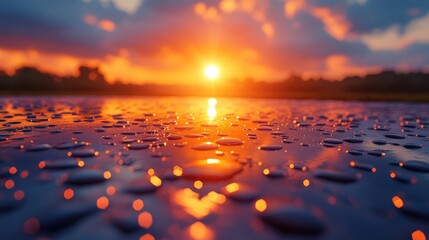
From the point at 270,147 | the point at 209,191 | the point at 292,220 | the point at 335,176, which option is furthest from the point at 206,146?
the point at 292,220

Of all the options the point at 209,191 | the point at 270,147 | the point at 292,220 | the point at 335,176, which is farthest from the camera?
the point at 270,147

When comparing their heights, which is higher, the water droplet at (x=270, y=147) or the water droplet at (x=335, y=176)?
the water droplet at (x=335, y=176)

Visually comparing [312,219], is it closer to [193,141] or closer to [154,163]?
[154,163]

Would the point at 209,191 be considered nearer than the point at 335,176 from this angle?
Yes

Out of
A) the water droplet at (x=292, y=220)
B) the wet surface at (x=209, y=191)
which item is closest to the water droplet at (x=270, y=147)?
the wet surface at (x=209, y=191)

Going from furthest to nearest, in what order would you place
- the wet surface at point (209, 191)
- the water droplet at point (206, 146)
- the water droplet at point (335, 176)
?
the water droplet at point (206, 146) < the water droplet at point (335, 176) < the wet surface at point (209, 191)

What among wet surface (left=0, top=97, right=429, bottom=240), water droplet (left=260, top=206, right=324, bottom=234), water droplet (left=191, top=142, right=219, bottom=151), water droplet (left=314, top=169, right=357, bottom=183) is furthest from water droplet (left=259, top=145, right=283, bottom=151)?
water droplet (left=260, top=206, right=324, bottom=234)

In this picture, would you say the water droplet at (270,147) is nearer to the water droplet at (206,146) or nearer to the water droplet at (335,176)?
the water droplet at (206,146)

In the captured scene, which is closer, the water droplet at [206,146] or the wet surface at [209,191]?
the wet surface at [209,191]

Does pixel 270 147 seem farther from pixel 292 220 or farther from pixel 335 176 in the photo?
pixel 292 220

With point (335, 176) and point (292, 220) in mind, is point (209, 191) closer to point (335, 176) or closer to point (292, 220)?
point (292, 220)

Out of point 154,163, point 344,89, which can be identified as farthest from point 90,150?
point 344,89

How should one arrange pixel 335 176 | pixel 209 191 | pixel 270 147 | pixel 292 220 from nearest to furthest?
pixel 292 220 < pixel 209 191 < pixel 335 176 < pixel 270 147
